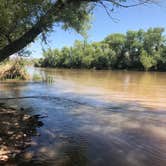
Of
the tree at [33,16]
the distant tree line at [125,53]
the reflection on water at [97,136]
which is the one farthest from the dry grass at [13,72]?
the distant tree line at [125,53]

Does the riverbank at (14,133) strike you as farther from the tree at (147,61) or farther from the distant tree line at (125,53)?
the tree at (147,61)

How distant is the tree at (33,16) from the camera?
27.3 ft

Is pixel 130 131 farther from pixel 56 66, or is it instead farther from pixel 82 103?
pixel 56 66

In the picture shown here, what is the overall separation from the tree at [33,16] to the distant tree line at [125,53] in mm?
61090

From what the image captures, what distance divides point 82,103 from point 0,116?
6545mm

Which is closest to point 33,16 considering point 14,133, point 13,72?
point 14,133

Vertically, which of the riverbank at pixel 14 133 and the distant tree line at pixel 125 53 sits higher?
the distant tree line at pixel 125 53

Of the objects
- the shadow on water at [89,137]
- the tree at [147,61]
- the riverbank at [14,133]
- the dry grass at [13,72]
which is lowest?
the shadow on water at [89,137]

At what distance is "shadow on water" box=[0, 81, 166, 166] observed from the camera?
7016mm

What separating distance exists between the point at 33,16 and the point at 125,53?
249 ft

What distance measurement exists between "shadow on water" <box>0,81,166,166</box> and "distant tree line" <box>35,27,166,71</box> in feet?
196

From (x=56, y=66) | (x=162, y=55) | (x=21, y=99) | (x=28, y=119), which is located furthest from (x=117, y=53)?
(x=28, y=119)

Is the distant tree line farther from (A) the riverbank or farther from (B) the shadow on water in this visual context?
(A) the riverbank

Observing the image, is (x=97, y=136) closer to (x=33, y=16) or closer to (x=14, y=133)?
(x=14, y=133)
